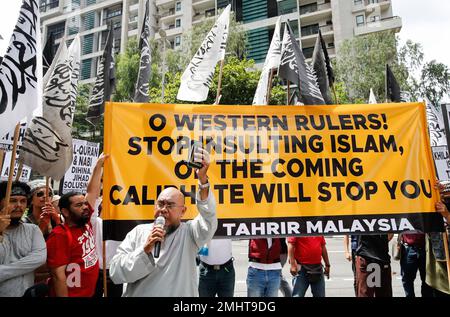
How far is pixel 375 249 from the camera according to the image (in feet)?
13.4

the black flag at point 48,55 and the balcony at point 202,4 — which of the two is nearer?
the black flag at point 48,55

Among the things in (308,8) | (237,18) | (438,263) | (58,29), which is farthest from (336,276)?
(58,29)

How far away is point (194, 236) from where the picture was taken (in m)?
2.49

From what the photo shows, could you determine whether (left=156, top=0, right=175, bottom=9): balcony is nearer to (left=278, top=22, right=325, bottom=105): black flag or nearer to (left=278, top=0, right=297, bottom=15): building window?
(left=278, top=0, right=297, bottom=15): building window

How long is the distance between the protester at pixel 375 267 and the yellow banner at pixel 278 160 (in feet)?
3.64

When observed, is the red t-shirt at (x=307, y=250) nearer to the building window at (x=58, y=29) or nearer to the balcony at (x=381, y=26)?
the balcony at (x=381, y=26)

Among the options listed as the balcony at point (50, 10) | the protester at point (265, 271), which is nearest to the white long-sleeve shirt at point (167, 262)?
the protester at point (265, 271)

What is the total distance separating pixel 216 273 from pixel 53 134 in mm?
2364

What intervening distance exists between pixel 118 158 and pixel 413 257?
4253mm

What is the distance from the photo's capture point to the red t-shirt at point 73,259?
9.11ft

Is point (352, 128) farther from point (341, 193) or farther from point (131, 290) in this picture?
point (131, 290)

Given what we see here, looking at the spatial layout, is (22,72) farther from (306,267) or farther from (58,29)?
(58,29)
